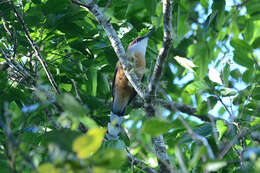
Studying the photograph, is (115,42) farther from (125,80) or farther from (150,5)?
(125,80)

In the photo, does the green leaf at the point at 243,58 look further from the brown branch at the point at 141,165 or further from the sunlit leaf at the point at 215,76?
the brown branch at the point at 141,165

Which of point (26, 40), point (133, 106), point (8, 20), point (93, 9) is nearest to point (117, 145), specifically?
point (93, 9)

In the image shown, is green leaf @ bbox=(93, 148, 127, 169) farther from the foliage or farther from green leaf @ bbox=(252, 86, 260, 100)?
green leaf @ bbox=(252, 86, 260, 100)

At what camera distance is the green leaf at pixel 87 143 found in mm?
1163

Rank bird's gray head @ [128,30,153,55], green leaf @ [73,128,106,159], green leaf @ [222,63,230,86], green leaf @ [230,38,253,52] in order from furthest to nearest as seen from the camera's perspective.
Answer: bird's gray head @ [128,30,153,55] → green leaf @ [222,63,230,86] → green leaf @ [230,38,253,52] → green leaf @ [73,128,106,159]

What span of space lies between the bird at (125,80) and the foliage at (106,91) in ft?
0.27

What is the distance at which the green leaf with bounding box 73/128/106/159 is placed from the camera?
45.8 inches

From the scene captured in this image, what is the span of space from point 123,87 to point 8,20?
1.38m

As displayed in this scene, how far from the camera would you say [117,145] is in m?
2.38

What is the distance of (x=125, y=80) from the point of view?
3.75 meters

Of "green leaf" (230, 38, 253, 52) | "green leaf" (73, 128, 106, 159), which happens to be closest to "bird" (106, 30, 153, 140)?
"green leaf" (230, 38, 253, 52)

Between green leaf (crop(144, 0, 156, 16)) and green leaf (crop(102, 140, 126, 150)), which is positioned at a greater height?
green leaf (crop(144, 0, 156, 16))

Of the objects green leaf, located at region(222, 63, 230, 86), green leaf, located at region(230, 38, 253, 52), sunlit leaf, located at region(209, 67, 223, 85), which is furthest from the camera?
sunlit leaf, located at region(209, 67, 223, 85)

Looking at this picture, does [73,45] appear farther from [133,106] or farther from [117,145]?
[133,106]
